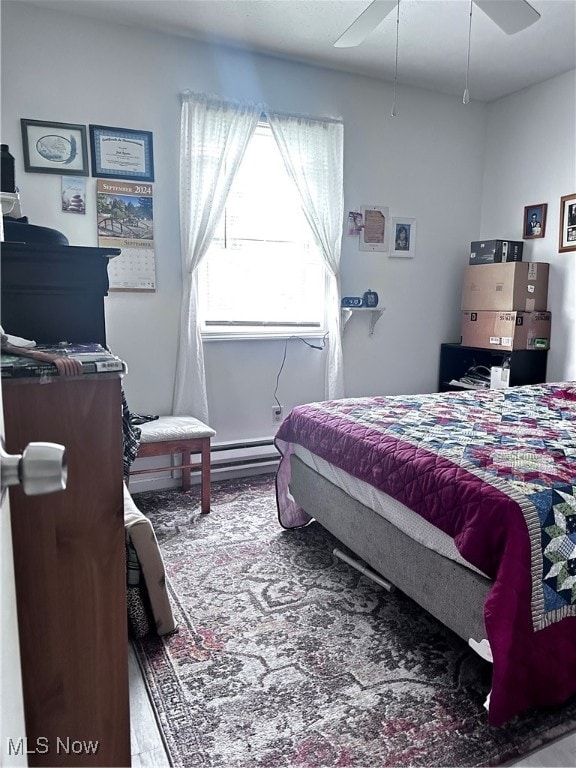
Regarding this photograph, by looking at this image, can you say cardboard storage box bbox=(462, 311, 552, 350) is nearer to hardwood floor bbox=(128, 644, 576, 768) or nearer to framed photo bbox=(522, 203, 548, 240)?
framed photo bbox=(522, 203, 548, 240)

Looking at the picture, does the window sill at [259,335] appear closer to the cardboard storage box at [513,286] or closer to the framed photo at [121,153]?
the framed photo at [121,153]

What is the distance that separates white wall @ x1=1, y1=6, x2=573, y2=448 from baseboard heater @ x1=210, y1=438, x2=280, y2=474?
0.29 ft

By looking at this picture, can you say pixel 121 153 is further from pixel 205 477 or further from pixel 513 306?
pixel 513 306

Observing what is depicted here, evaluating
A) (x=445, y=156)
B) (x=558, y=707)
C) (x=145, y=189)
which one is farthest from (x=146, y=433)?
(x=445, y=156)

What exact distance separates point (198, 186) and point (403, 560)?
2.57 m

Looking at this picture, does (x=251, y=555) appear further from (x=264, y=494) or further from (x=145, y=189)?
(x=145, y=189)

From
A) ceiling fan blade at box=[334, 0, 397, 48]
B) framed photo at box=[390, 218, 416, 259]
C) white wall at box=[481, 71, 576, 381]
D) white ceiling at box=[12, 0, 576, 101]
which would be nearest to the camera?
ceiling fan blade at box=[334, 0, 397, 48]

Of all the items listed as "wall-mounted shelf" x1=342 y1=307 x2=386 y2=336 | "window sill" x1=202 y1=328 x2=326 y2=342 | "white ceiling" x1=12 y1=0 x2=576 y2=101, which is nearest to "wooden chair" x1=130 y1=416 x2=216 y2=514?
"window sill" x1=202 y1=328 x2=326 y2=342

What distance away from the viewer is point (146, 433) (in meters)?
2.91

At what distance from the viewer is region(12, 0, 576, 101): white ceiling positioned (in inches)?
113

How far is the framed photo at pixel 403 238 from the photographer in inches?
161

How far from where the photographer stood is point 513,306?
3.73 metres

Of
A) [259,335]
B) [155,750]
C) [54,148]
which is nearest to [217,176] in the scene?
[54,148]

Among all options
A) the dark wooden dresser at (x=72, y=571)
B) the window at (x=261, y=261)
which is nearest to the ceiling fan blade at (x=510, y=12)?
the window at (x=261, y=261)
